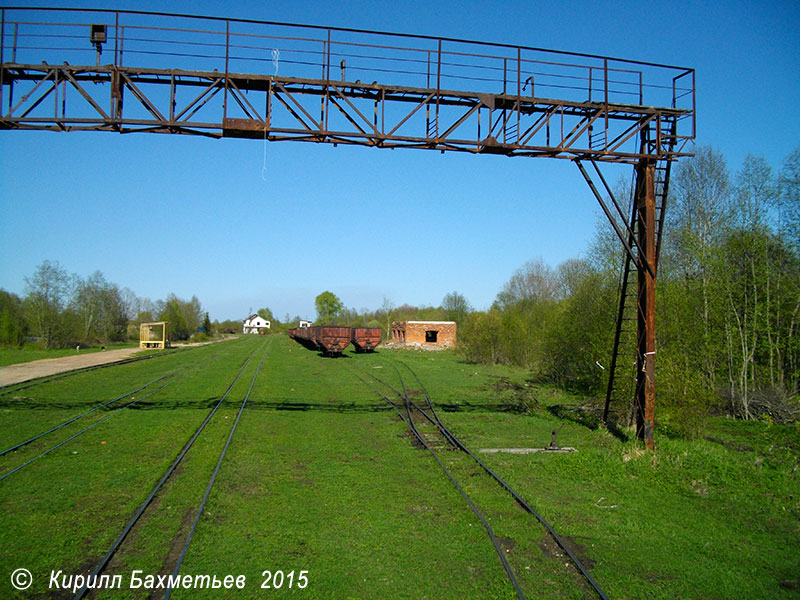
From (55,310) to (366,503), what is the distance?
55.1m

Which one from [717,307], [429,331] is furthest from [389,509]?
[429,331]

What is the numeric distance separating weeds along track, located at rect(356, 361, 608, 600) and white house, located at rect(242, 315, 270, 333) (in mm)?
149991

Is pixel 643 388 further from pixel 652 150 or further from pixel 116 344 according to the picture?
pixel 116 344

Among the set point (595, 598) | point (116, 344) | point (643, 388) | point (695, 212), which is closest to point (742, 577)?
point (595, 598)

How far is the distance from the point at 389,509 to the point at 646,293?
A: 26.2ft

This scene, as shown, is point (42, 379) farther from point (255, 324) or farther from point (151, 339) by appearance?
point (255, 324)

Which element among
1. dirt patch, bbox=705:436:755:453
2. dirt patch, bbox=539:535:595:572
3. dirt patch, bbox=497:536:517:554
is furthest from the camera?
dirt patch, bbox=705:436:755:453

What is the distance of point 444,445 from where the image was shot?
12.3 meters

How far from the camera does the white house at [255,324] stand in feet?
556

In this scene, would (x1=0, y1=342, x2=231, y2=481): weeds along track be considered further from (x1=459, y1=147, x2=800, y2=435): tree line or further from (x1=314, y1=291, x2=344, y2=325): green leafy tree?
(x1=314, y1=291, x2=344, y2=325): green leafy tree

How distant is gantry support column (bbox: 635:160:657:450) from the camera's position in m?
12.1

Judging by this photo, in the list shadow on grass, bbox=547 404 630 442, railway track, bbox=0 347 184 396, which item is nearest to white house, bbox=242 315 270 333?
railway track, bbox=0 347 184 396

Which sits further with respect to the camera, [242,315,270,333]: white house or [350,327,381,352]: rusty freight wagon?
[242,315,270,333]: white house

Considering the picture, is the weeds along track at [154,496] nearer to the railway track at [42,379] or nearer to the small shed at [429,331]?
the railway track at [42,379]
